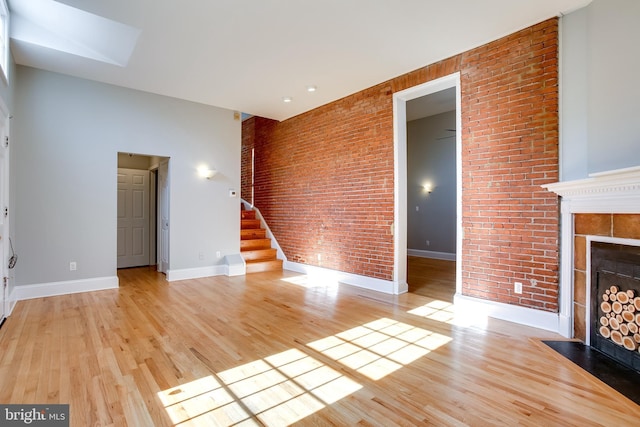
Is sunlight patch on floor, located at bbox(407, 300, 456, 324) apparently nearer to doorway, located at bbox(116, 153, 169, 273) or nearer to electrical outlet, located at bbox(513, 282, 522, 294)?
electrical outlet, located at bbox(513, 282, 522, 294)

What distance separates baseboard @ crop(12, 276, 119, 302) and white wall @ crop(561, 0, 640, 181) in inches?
236

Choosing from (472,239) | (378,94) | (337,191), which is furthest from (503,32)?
(337,191)

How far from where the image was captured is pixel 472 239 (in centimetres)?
361

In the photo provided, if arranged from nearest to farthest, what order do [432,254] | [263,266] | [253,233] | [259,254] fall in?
[263,266] < [259,254] < [253,233] < [432,254]

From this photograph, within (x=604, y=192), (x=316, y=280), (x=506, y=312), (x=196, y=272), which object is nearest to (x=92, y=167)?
(x=196, y=272)

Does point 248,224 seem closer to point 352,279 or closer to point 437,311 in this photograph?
point 352,279

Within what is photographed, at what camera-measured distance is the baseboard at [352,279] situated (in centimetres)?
449

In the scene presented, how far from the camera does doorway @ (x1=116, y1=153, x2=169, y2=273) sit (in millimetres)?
6180

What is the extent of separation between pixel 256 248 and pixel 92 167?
10.5ft

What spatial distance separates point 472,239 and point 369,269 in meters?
1.66

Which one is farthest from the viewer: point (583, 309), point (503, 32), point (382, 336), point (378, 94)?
point (378, 94)

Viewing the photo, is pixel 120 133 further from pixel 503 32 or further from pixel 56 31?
pixel 503 32

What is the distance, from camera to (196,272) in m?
5.47

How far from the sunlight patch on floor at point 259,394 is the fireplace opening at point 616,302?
6.59 feet
